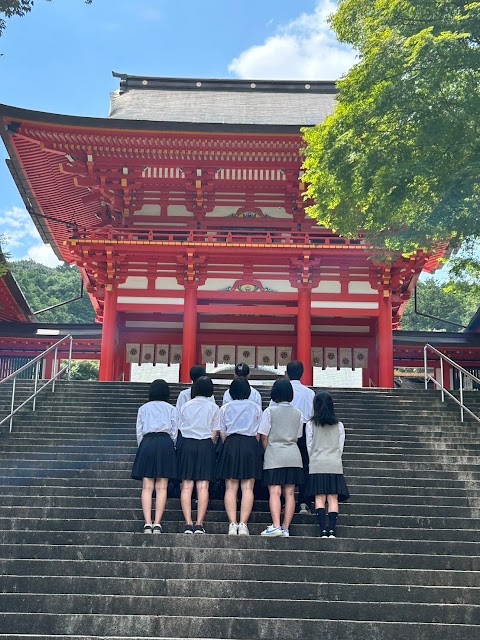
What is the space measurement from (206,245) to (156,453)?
8.61 m

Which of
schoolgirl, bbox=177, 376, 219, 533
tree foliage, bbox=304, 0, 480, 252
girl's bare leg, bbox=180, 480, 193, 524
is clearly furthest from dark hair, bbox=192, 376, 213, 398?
tree foliage, bbox=304, 0, 480, 252

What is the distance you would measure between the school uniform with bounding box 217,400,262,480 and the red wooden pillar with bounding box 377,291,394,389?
29.0 feet

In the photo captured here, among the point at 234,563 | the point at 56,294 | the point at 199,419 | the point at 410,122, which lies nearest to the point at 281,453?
the point at 199,419

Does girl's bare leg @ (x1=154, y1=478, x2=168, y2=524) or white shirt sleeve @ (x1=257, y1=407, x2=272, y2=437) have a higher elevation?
white shirt sleeve @ (x1=257, y1=407, x2=272, y2=437)

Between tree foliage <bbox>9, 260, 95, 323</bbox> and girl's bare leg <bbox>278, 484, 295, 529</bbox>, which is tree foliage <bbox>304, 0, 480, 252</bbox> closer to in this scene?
girl's bare leg <bbox>278, 484, 295, 529</bbox>

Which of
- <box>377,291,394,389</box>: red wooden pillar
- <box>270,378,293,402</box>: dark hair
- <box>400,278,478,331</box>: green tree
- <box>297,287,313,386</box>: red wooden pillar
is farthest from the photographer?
<box>400,278,478,331</box>: green tree

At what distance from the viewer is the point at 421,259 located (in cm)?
1484

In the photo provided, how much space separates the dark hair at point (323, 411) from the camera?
6422 mm

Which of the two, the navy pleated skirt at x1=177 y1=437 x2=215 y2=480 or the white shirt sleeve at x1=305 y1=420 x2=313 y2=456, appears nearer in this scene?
the navy pleated skirt at x1=177 y1=437 x2=215 y2=480

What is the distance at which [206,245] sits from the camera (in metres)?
14.5

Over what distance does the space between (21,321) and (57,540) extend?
1488 centimetres

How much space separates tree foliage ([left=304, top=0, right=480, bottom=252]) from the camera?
793cm

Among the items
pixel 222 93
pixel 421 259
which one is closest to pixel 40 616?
pixel 421 259

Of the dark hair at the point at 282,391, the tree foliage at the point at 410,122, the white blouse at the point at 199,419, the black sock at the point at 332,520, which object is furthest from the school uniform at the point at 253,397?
the tree foliage at the point at 410,122
